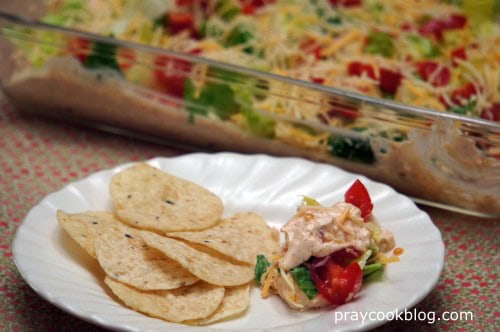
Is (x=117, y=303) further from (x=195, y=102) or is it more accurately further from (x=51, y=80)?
(x=51, y=80)

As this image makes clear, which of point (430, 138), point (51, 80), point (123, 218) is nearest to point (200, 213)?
point (123, 218)

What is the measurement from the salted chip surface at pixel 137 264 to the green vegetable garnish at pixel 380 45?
4.70 feet

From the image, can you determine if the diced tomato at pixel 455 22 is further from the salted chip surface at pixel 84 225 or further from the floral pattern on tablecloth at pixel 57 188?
the salted chip surface at pixel 84 225

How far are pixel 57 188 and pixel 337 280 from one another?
3.79 ft

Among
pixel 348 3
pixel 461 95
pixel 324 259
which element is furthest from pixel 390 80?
pixel 324 259

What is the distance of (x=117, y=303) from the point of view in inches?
65.8

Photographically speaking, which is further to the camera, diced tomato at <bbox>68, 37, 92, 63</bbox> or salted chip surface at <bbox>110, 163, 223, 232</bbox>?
diced tomato at <bbox>68, 37, 92, 63</bbox>

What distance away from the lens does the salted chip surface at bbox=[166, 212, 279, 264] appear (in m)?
1.83

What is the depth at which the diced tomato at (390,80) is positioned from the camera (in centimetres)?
258

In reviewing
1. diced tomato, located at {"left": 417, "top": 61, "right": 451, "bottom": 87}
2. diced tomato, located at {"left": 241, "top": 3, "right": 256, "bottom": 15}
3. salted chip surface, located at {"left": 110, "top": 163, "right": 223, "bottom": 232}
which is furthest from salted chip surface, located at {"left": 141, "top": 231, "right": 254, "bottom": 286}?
diced tomato, located at {"left": 241, "top": 3, "right": 256, "bottom": 15}

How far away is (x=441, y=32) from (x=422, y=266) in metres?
1.65

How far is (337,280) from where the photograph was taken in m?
1.64

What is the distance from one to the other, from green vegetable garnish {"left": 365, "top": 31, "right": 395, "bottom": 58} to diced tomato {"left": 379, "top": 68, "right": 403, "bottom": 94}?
311 millimetres

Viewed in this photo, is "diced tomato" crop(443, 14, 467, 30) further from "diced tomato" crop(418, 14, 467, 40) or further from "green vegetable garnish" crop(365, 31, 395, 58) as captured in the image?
"green vegetable garnish" crop(365, 31, 395, 58)
